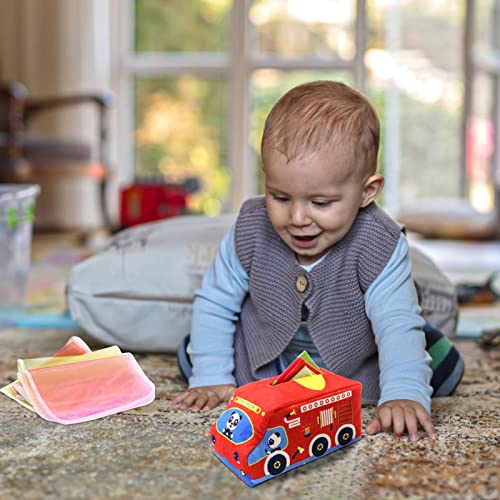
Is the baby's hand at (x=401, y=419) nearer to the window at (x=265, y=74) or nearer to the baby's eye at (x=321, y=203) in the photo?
the baby's eye at (x=321, y=203)

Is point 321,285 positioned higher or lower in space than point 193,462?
higher

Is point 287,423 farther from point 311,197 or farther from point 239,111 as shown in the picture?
point 239,111

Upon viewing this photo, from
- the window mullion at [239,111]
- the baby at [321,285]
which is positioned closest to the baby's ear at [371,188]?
the baby at [321,285]

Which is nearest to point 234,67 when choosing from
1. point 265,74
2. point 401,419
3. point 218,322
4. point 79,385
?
point 265,74

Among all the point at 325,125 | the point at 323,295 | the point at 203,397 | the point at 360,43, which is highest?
the point at 360,43

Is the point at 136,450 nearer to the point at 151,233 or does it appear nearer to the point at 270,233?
the point at 270,233

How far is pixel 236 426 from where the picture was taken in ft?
2.52

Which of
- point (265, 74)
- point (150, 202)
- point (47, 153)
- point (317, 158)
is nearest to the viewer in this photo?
point (317, 158)

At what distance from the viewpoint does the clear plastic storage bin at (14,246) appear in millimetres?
1440

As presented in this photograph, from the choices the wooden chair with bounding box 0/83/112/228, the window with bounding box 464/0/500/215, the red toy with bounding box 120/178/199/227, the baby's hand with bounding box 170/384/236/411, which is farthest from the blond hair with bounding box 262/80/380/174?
the window with bounding box 464/0/500/215

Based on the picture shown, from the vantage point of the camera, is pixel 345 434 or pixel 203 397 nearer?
pixel 345 434

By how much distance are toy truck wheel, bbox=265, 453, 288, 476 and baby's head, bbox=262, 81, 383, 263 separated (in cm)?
27

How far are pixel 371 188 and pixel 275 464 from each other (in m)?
0.36

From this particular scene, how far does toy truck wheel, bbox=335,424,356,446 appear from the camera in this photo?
82 centimetres
